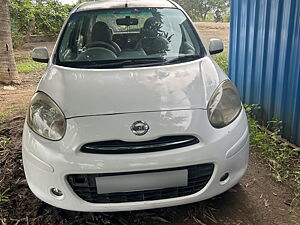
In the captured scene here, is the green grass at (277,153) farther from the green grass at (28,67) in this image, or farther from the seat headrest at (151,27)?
the green grass at (28,67)

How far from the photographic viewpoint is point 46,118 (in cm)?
219

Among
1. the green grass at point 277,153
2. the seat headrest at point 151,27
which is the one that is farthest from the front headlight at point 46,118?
the green grass at point 277,153

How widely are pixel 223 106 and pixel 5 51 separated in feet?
18.0

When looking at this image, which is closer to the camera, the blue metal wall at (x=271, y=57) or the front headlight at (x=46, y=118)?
the front headlight at (x=46, y=118)

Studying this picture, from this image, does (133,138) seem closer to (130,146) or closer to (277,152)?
(130,146)

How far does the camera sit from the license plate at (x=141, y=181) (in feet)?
6.44

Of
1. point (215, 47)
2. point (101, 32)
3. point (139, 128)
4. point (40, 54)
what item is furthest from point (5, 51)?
point (139, 128)

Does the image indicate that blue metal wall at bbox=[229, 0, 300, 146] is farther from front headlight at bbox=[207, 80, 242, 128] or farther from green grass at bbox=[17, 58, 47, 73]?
green grass at bbox=[17, 58, 47, 73]

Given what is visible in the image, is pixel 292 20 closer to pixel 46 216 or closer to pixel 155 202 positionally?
pixel 155 202

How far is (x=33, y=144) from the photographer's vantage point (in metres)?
2.11

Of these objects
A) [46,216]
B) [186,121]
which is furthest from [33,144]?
[186,121]

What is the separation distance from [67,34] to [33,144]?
4.89ft

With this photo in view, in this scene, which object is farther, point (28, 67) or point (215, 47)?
point (28, 67)

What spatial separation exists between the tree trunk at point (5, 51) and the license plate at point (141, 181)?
537 centimetres
